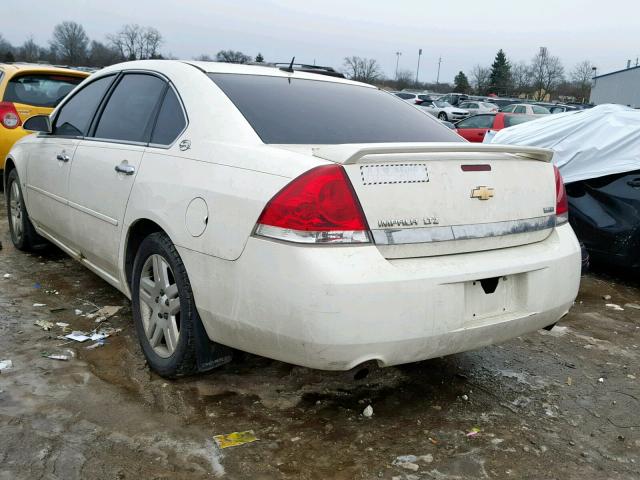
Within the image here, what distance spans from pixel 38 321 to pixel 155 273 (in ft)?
4.14

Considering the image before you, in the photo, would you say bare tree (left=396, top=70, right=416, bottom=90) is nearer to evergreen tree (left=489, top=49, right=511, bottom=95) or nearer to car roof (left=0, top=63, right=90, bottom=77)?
evergreen tree (left=489, top=49, right=511, bottom=95)

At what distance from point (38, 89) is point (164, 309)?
18.2ft

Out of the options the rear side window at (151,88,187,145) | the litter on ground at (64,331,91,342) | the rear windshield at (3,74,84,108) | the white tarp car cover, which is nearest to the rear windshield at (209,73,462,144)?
the rear side window at (151,88,187,145)

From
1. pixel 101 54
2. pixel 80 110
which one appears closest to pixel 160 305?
pixel 80 110

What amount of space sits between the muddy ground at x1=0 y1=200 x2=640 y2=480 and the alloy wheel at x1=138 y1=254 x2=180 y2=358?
7.7 inches

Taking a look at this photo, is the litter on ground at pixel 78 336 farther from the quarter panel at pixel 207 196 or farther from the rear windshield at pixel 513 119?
the rear windshield at pixel 513 119

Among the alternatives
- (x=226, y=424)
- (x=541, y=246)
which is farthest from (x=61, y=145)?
(x=541, y=246)

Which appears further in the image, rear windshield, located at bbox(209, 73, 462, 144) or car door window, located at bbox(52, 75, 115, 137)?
car door window, located at bbox(52, 75, 115, 137)

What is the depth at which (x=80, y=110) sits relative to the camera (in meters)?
4.28

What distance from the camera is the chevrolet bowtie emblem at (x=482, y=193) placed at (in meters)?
2.64

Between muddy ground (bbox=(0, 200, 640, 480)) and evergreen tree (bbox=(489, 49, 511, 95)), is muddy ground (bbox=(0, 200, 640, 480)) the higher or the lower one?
the lower one

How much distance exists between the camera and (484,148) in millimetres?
2760

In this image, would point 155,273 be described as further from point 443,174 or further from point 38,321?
point 443,174

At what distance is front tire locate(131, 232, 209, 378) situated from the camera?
285 centimetres
